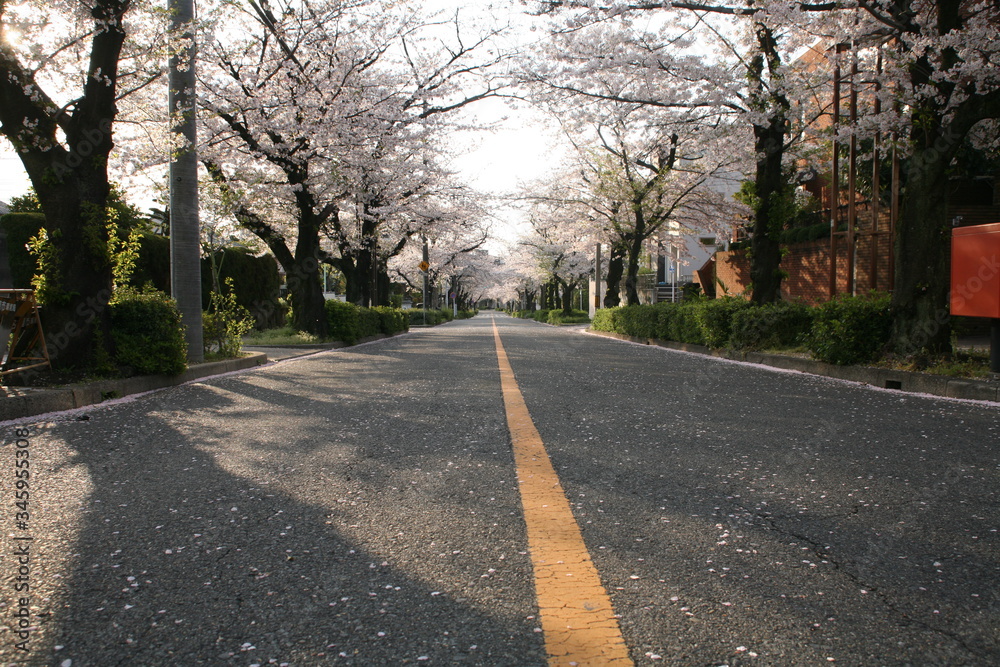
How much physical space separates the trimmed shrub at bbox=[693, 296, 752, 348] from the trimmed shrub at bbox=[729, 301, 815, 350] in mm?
729

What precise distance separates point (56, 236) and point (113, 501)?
597 cm

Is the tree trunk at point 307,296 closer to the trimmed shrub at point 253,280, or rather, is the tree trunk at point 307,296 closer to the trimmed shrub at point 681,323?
the trimmed shrub at point 253,280

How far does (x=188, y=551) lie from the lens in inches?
109

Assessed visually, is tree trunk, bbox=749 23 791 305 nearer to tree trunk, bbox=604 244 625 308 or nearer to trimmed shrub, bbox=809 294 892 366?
trimmed shrub, bbox=809 294 892 366

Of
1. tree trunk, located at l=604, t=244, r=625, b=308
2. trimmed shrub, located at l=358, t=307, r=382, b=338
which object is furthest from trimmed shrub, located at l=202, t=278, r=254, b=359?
tree trunk, located at l=604, t=244, r=625, b=308

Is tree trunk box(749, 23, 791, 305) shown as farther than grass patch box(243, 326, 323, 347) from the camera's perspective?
No

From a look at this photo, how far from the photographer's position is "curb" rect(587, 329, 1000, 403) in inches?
300

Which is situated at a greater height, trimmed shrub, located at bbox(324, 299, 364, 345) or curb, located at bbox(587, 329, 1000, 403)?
trimmed shrub, located at bbox(324, 299, 364, 345)

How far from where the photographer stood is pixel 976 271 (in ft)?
27.2

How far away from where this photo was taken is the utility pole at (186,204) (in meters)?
10.7

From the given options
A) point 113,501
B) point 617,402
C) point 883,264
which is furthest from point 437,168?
point 113,501

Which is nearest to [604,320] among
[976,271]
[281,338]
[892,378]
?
[281,338]

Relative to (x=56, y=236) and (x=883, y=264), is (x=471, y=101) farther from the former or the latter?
(x=56, y=236)

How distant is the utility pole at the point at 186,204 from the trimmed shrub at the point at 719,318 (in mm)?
9905
